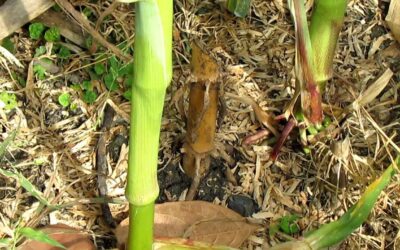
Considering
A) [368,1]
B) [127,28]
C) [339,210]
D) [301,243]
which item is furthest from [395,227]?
[127,28]

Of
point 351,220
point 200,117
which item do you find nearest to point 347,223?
point 351,220

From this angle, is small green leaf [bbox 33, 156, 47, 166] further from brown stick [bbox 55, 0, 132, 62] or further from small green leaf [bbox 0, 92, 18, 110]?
brown stick [bbox 55, 0, 132, 62]

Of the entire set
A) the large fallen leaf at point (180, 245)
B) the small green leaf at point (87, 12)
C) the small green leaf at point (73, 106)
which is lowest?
the large fallen leaf at point (180, 245)

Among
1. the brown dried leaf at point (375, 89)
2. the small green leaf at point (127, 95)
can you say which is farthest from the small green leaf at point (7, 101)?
the brown dried leaf at point (375, 89)

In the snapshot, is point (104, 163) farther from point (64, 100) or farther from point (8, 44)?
point (8, 44)

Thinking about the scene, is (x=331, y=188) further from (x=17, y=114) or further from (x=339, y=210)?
(x=17, y=114)

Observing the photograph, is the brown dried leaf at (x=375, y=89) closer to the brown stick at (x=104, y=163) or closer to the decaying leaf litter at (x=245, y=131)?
the decaying leaf litter at (x=245, y=131)

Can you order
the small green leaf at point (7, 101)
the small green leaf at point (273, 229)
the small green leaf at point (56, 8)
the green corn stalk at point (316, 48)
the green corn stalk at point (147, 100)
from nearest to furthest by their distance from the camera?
the green corn stalk at point (147, 100) < the green corn stalk at point (316, 48) < the small green leaf at point (273, 229) < the small green leaf at point (7, 101) < the small green leaf at point (56, 8)
